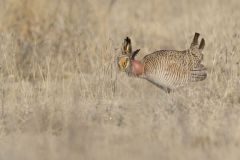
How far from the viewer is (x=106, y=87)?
332 inches

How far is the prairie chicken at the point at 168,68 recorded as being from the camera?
26.7 ft

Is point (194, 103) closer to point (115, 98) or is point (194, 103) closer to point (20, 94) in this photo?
point (115, 98)

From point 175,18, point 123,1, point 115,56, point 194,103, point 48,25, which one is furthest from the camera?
point 123,1

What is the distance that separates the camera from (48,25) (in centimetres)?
1077

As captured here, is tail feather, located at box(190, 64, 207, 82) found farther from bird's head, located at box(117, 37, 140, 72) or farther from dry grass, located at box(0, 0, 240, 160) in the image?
bird's head, located at box(117, 37, 140, 72)

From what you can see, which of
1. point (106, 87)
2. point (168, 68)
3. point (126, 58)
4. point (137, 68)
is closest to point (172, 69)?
point (168, 68)

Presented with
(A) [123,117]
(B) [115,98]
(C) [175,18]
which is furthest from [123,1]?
(A) [123,117]

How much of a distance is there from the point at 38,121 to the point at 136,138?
3.67 ft

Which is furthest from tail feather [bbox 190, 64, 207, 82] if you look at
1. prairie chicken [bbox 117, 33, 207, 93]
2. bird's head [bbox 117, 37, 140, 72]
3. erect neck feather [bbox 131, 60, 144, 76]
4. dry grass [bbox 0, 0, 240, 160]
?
bird's head [bbox 117, 37, 140, 72]

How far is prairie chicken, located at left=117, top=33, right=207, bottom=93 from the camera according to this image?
26.7 feet

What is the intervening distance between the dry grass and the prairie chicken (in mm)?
152

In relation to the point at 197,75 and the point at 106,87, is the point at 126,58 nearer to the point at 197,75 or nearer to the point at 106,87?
the point at 106,87

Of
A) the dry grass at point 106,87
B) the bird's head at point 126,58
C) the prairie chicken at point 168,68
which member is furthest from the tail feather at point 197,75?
the bird's head at point 126,58

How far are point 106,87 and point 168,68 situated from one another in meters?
0.76
